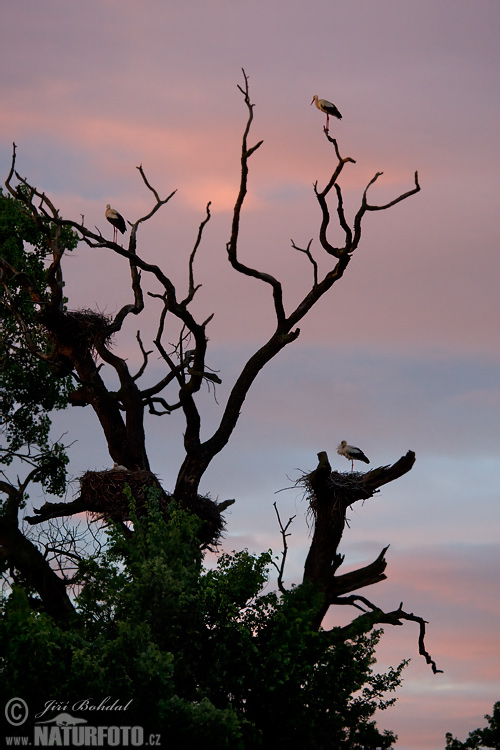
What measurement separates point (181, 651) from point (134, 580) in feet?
4.34

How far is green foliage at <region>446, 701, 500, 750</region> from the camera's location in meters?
23.0

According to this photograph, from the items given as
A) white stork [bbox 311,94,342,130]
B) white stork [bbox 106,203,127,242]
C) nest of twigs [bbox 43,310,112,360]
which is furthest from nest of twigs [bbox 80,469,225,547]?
white stork [bbox 311,94,342,130]

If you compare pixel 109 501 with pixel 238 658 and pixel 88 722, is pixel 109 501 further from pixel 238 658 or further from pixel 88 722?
pixel 88 722

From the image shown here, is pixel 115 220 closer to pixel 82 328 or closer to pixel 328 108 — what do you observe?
pixel 82 328

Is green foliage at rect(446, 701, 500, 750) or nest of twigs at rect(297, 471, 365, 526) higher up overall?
nest of twigs at rect(297, 471, 365, 526)

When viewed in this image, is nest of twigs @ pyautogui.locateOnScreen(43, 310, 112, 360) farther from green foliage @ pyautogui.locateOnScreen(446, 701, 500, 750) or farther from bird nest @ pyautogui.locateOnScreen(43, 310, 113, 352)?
green foliage @ pyautogui.locateOnScreen(446, 701, 500, 750)

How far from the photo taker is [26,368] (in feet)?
73.8

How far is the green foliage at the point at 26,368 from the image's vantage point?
2217cm

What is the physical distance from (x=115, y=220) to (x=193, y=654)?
10.2 metres

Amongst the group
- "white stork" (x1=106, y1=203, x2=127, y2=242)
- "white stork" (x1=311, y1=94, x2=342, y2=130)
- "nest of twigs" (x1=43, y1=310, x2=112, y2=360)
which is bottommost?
"nest of twigs" (x1=43, y1=310, x2=112, y2=360)

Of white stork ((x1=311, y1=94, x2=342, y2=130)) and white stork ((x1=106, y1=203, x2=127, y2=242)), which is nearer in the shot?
white stork ((x1=311, y1=94, x2=342, y2=130))

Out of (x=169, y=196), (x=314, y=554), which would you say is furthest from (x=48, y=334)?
(x=314, y=554)

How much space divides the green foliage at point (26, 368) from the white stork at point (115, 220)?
116 cm

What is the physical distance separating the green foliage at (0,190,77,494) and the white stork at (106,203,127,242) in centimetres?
116
